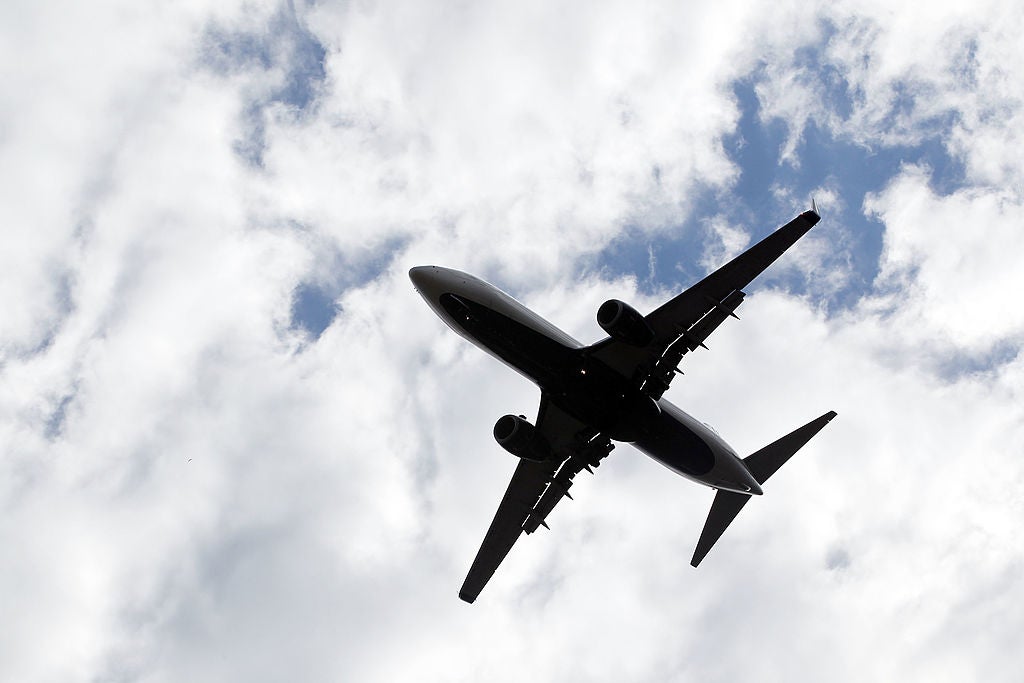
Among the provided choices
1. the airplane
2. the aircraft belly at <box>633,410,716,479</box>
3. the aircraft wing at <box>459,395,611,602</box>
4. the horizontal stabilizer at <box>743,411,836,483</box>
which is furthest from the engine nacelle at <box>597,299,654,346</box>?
the horizontal stabilizer at <box>743,411,836,483</box>

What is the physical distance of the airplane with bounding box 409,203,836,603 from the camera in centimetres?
3453

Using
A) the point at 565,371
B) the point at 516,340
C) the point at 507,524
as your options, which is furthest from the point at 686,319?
the point at 507,524

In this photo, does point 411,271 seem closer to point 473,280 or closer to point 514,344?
point 473,280

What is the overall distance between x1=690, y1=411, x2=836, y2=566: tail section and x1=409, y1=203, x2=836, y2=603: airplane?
0.39m

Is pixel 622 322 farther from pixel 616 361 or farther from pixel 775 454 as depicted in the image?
pixel 775 454

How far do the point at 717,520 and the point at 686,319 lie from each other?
13186 millimetres

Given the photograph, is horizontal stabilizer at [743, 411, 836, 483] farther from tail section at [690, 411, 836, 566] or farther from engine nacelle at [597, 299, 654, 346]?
engine nacelle at [597, 299, 654, 346]

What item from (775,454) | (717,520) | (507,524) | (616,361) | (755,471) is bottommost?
(717,520)

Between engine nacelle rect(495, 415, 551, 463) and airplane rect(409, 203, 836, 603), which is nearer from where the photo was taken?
airplane rect(409, 203, 836, 603)

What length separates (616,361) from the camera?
120 ft

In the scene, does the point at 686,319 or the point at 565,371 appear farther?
the point at 565,371

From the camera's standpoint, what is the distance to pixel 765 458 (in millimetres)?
41656

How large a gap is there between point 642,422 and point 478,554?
44.0 feet

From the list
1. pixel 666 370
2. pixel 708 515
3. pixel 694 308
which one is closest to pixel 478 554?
pixel 708 515
